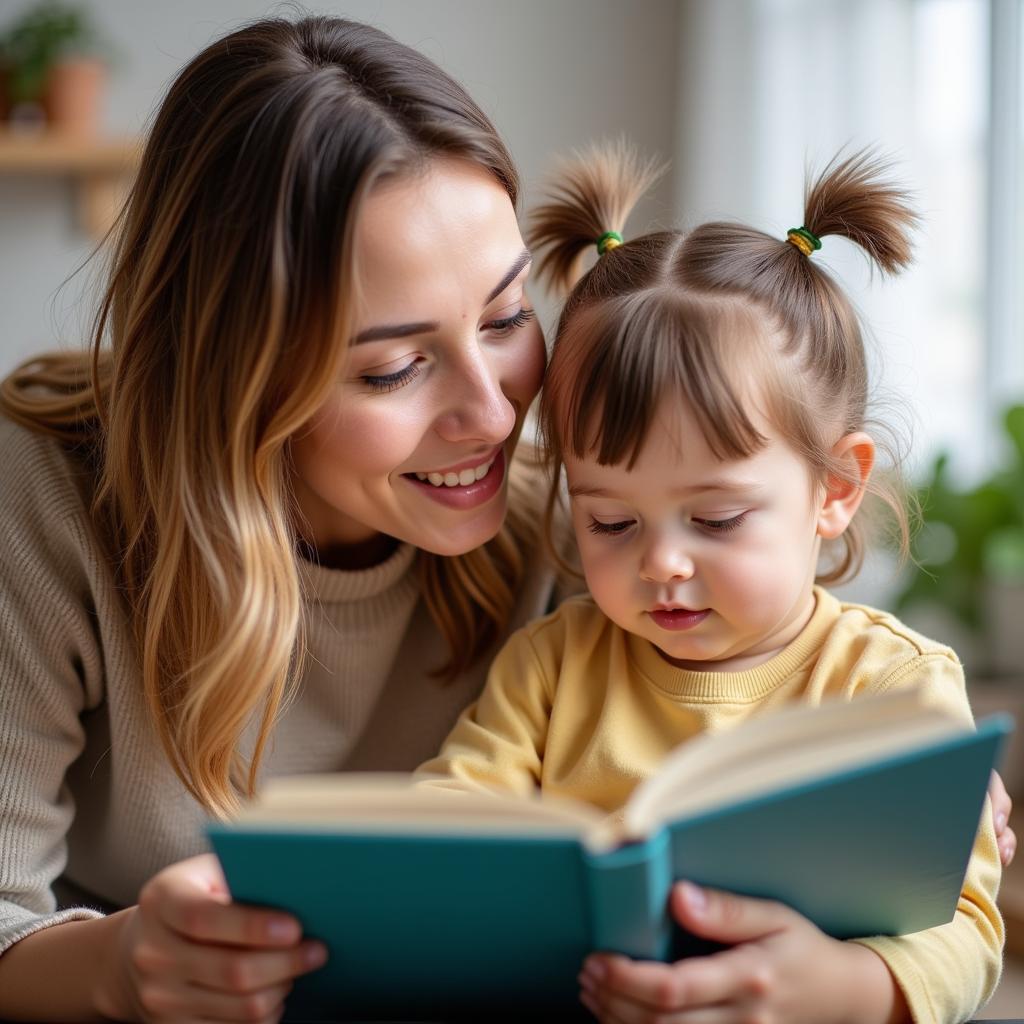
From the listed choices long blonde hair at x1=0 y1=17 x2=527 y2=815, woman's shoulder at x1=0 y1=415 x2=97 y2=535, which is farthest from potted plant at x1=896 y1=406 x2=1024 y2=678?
woman's shoulder at x1=0 y1=415 x2=97 y2=535

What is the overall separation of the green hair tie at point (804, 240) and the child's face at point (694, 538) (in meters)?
0.25

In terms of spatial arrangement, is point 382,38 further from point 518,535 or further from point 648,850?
point 648,850

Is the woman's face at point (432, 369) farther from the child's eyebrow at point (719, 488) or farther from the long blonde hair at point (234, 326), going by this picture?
the child's eyebrow at point (719, 488)

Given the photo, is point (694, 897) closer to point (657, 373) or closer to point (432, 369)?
point (657, 373)

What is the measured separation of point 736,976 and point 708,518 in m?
0.42

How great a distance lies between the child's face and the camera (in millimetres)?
1151

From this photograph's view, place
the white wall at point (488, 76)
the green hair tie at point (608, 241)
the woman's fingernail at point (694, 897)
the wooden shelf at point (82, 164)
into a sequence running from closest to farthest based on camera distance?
the woman's fingernail at point (694, 897) → the green hair tie at point (608, 241) → the wooden shelf at point (82, 164) → the white wall at point (488, 76)

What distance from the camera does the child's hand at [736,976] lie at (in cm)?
87

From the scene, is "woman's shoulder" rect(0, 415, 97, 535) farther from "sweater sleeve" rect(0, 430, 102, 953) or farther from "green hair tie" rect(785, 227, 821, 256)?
"green hair tie" rect(785, 227, 821, 256)

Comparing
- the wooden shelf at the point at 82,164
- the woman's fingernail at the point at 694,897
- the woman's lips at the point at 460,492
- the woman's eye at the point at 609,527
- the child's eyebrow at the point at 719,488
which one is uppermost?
the wooden shelf at the point at 82,164

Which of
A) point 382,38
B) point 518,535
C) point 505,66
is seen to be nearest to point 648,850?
point 518,535

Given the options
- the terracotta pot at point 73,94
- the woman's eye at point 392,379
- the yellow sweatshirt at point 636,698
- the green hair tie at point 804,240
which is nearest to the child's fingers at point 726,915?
the yellow sweatshirt at point 636,698

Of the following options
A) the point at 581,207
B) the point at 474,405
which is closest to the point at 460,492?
the point at 474,405

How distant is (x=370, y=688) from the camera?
1.52 m
